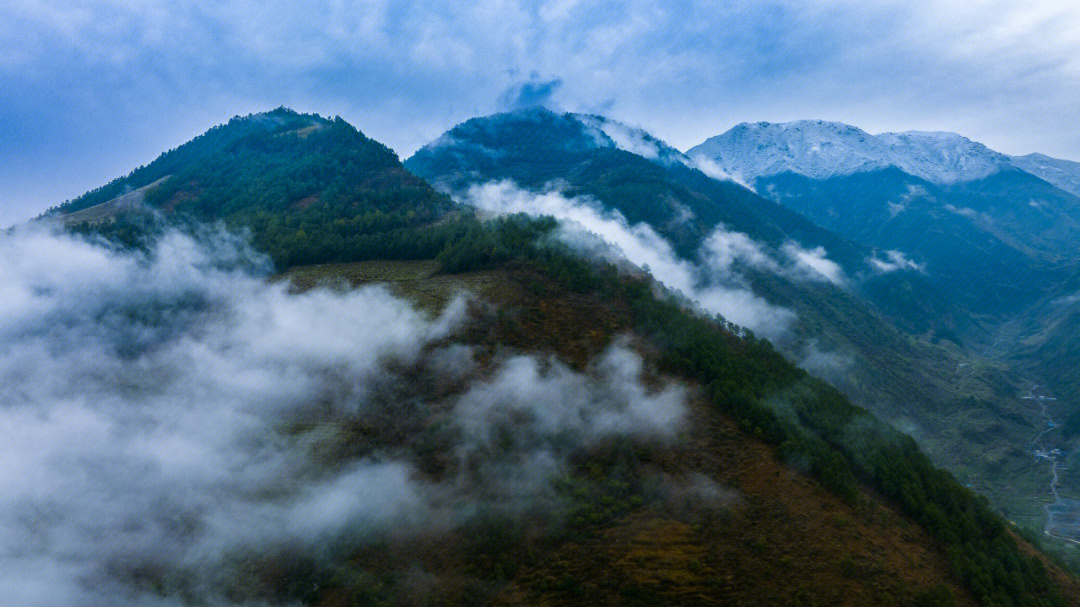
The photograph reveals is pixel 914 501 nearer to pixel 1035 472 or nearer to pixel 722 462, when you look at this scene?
pixel 722 462

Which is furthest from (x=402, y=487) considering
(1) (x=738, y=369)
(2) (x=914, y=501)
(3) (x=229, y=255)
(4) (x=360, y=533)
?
(3) (x=229, y=255)

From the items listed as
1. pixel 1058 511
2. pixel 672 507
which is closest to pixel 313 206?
pixel 672 507

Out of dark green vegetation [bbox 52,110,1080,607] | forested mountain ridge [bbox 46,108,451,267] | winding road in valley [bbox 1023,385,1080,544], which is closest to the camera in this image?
dark green vegetation [bbox 52,110,1080,607]

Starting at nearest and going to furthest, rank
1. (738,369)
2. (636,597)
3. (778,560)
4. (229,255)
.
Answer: (636,597), (778,560), (738,369), (229,255)

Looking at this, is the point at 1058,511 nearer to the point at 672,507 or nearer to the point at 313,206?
the point at 672,507

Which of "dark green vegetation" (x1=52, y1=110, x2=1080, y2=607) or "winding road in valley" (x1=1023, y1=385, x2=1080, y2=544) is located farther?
"winding road in valley" (x1=1023, y1=385, x2=1080, y2=544)

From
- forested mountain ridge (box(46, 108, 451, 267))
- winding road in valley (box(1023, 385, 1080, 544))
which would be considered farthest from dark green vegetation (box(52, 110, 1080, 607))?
winding road in valley (box(1023, 385, 1080, 544))

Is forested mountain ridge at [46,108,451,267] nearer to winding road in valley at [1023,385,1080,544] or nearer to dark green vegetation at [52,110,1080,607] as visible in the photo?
dark green vegetation at [52,110,1080,607]

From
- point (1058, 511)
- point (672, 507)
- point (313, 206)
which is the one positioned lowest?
point (1058, 511)

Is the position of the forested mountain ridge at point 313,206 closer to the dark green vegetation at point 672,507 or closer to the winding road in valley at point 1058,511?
the dark green vegetation at point 672,507
